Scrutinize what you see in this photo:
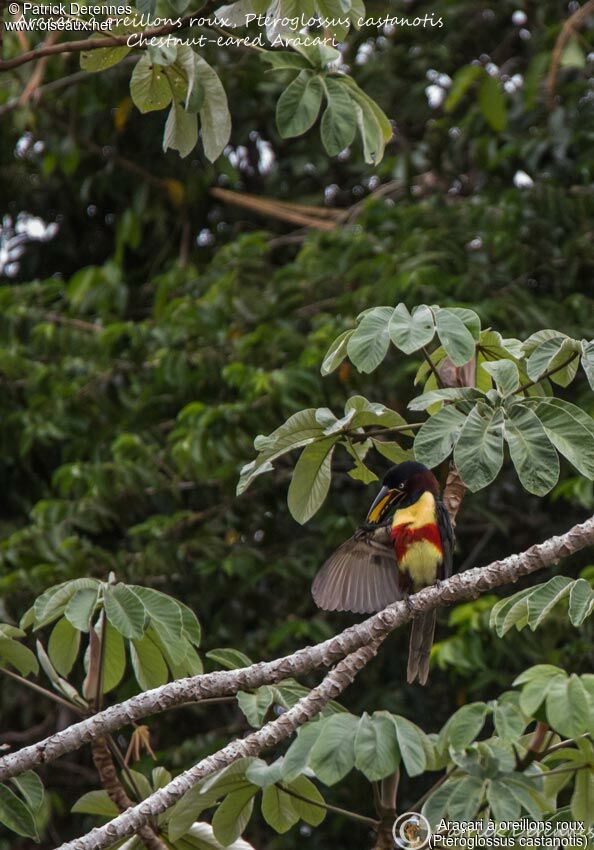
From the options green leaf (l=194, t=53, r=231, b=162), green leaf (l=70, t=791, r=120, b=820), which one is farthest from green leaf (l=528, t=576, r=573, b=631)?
green leaf (l=194, t=53, r=231, b=162)

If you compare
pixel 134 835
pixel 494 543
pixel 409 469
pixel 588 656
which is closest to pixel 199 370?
pixel 494 543

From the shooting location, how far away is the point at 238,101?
607 centimetres

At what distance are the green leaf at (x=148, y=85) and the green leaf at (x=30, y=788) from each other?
1.50 m

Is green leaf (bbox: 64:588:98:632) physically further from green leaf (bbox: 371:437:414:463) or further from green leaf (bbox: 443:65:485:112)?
green leaf (bbox: 443:65:485:112)

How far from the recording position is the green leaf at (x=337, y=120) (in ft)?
8.74

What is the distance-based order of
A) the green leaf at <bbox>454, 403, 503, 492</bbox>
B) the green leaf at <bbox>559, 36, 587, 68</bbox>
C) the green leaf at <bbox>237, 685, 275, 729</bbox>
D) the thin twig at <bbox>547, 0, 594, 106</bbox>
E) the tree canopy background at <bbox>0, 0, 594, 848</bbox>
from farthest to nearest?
the thin twig at <bbox>547, 0, 594, 106</bbox> → the green leaf at <bbox>559, 36, 587, 68</bbox> → the tree canopy background at <bbox>0, 0, 594, 848</bbox> → the green leaf at <bbox>237, 685, 275, 729</bbox> → the green leaf at <bbox>454, 403, 503, 492</bbox>

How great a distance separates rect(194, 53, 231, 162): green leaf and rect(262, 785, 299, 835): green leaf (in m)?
1.36

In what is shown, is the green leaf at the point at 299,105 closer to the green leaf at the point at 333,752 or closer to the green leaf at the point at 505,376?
the green leaf at the point at 505,376

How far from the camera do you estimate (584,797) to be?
242 centimetres

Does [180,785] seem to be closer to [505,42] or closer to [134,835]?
[134,835]

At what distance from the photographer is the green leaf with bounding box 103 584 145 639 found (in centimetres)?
234

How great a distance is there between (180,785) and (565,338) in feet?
3.61

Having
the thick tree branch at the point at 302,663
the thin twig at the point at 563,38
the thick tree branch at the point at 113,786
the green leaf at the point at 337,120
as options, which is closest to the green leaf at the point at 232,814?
the thick tree branch at the point at 113,786

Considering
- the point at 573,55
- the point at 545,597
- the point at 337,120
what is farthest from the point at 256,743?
the point at 573,55
